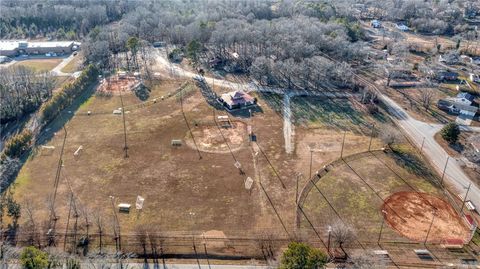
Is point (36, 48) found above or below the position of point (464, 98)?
above

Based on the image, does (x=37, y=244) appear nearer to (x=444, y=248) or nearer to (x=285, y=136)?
(x=285, y=136)

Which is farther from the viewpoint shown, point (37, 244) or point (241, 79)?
point (241, 79)

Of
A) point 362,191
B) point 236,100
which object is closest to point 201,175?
point 362,191

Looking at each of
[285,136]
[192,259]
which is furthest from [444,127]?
[192,259]

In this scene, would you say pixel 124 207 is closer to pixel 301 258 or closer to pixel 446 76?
pixel 301 258

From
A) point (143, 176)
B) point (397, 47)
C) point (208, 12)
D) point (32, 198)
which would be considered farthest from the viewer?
point (208, 12)

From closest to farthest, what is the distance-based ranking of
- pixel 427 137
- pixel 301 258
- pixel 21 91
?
pixel 301 258, pixel 427 137, pixel 21 91

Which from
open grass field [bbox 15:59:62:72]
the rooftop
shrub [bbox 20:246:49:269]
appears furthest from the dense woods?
shrub [bbox 20:246:49:269]
